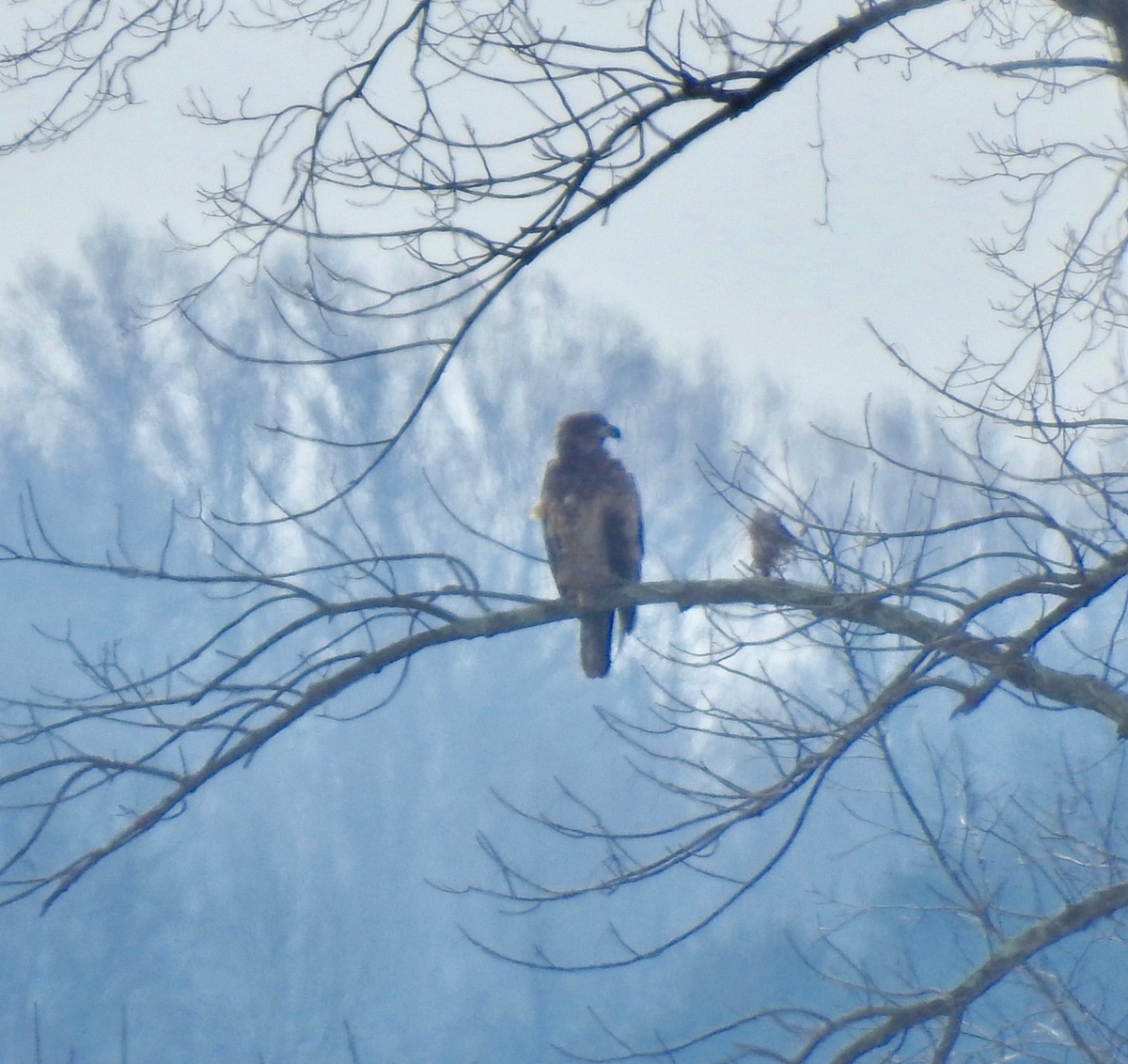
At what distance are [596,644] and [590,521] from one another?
458mm

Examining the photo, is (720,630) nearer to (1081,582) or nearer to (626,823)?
(1081,582)

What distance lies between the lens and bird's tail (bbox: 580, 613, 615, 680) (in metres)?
4.76

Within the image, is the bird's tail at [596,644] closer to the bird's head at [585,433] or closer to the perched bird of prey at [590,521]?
the perched bird of prey at [590,521]

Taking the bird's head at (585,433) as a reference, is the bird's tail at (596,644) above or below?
below

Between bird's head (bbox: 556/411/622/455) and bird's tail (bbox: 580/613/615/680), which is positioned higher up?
bird's head (bbox: 556/411/622/455)

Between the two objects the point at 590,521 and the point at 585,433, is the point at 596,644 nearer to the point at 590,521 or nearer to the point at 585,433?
the point at 590,521

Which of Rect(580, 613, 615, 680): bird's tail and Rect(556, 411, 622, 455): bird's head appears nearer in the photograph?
Rect(580, 613, 615, 680): bird's tail

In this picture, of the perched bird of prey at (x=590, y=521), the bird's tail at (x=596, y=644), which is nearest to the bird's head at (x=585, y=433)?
the perched bird of prey at (x=590, y=521)

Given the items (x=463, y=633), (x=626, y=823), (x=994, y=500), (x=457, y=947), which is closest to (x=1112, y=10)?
(x=994, y=500)

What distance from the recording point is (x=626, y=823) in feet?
35.7

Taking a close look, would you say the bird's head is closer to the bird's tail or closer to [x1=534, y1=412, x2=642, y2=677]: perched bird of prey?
[x1=534, y1=412, x2=642, y2=677]: perched bird of prey

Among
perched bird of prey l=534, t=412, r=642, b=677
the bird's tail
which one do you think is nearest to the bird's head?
perched bird of prey l=534, t=412, r=642, b=677

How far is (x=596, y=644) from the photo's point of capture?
4.77m

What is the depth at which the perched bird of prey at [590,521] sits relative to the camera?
4.74 metres
